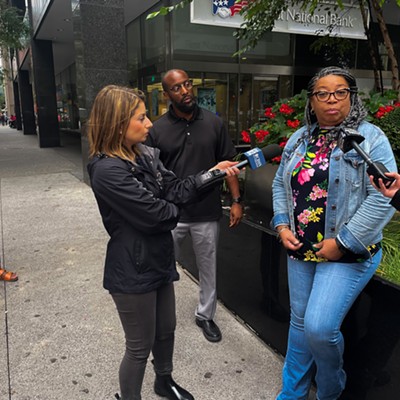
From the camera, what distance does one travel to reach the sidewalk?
2.65m

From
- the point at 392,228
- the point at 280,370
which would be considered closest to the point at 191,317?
the point at 280,370

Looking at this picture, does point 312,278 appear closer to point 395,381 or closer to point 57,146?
point 395,381

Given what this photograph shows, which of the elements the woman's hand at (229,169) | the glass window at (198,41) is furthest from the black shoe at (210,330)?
the glass window at (198,41)

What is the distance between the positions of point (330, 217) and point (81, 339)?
2239mm

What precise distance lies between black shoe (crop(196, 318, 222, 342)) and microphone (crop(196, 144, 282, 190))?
1.57 m

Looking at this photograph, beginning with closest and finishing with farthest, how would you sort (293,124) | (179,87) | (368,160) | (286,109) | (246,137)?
(368,160), (179,87), (293,124), (286,109), (246,137)

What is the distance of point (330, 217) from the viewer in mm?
1938

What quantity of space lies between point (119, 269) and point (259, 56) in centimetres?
1278

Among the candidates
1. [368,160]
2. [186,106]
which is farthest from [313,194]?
[186,106]

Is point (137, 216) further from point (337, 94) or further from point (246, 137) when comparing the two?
point (246, 137)

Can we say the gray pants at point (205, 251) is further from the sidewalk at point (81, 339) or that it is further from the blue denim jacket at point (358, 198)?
the blue denim jacket at point (358, 198)

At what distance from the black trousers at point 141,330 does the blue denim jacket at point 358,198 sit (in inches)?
37.8

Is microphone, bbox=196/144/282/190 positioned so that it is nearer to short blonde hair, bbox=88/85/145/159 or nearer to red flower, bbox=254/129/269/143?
short blonde hair, bbox=88/85/145/159

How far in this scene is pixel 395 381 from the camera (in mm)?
2041
